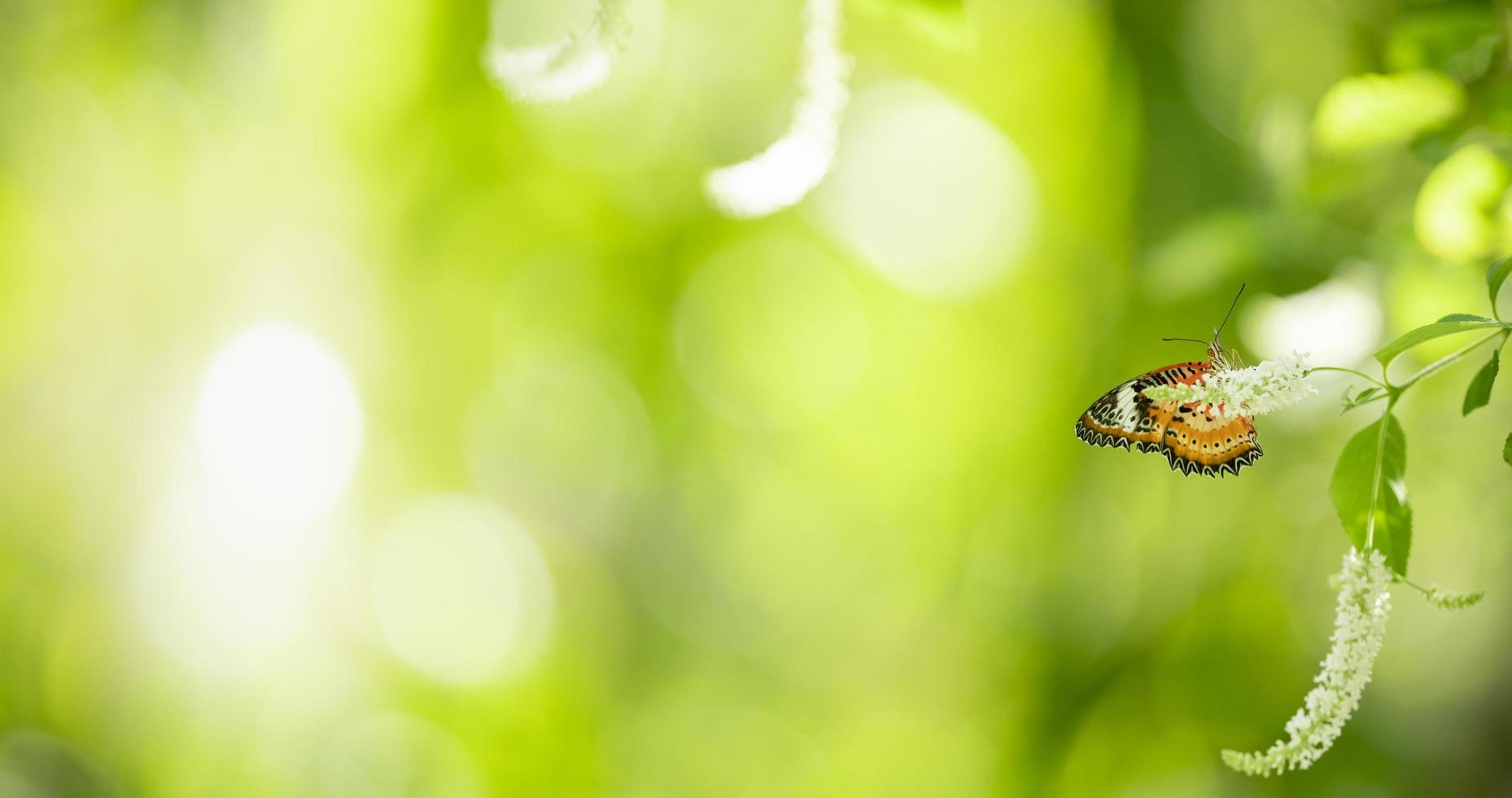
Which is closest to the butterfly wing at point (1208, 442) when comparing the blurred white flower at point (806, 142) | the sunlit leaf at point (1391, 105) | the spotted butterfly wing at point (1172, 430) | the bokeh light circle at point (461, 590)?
the spotted butterfly wing at point (1172, 430)

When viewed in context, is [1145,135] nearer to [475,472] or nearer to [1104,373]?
[1104,373]

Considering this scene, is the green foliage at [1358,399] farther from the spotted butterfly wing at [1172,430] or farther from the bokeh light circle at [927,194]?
the bokeh light circle at [927,194]

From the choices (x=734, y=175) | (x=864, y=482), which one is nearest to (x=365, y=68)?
(x=864, y=482)

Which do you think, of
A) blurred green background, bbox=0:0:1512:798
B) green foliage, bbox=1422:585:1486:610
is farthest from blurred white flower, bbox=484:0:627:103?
blurred green background, bbox=0:0:1512:798

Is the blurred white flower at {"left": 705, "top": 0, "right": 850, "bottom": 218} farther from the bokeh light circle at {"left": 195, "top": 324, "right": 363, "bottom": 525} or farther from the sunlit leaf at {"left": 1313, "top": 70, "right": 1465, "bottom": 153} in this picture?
the bokeh light circle at {"left": 195, "top": 324, "right": 363, "bottom": 525}

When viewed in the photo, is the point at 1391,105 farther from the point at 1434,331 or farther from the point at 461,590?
the point at 461,590

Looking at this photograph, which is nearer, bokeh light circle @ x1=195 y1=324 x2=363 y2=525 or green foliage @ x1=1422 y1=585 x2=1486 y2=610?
green foliage @ x1=1422 y1=585 x2=1486 y2=610
